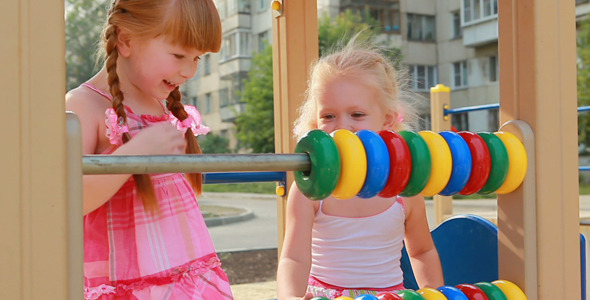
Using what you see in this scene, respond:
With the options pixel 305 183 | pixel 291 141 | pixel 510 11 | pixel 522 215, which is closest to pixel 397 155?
pixel 305 183

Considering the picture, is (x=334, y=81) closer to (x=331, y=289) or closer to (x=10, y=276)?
(x=331, y=289)

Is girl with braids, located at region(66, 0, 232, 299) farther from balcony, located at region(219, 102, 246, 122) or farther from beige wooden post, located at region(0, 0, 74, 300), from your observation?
balcony, located at region(219, 102, 246, 122)

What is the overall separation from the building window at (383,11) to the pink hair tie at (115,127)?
28.1m

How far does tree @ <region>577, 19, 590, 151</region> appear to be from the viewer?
2102 centimetres

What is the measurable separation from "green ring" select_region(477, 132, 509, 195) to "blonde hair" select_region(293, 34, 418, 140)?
1.91ft

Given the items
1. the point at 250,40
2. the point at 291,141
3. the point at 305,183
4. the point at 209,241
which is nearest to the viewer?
the point at 305,183

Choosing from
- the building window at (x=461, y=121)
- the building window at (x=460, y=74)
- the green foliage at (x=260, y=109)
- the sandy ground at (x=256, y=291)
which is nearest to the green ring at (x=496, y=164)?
the sandy ground at (x=256, y=291)

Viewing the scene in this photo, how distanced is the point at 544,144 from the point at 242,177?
1153mm

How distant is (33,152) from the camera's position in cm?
86

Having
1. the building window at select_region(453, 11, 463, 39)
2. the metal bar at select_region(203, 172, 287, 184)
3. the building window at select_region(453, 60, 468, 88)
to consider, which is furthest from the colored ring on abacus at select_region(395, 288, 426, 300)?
the building window at select_region(453, 11, 463, 39)

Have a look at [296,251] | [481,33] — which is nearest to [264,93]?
[481,33]

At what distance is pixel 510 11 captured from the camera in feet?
4.42

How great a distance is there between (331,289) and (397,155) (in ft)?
2.13

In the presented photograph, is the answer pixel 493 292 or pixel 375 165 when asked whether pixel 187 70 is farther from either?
pixel 493 292
